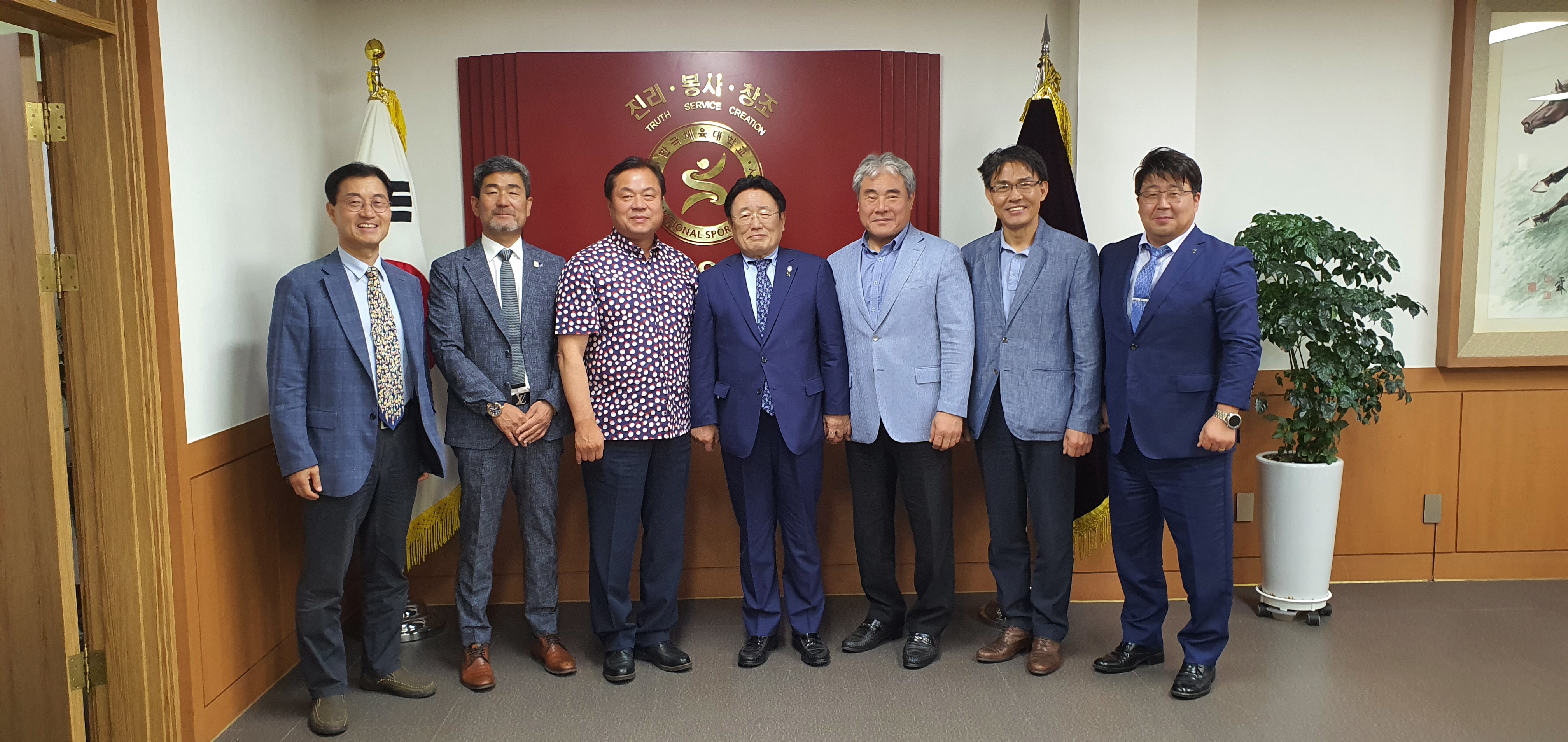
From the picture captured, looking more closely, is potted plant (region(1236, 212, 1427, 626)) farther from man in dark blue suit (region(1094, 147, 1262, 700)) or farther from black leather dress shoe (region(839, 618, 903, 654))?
black leather dress shoe (region(839, 618, 903, 654))

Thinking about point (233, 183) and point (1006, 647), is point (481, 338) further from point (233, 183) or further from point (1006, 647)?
point (1006, 647)

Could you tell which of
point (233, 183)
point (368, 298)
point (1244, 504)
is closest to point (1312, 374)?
point (1244, 504)

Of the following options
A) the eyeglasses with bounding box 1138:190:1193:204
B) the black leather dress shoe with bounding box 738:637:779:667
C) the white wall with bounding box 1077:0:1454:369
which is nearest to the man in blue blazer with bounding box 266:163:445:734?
the black leather dress shoe with bounding box 738:637:779:667

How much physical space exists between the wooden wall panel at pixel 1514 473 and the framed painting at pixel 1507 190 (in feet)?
0.65

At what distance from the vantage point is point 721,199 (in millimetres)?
3912

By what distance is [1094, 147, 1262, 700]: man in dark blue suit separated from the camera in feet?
9.12

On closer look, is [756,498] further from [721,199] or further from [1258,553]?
[1258,553]

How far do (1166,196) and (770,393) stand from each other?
140cm

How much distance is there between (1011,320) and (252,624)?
2668 mm

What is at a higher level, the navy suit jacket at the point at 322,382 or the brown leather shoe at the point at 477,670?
the navy suit jacket at the point at 322,382

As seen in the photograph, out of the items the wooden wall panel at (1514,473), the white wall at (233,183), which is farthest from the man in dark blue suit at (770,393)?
the wooden wall panel at (1514,473)

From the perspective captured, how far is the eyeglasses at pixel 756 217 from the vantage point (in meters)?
2.99

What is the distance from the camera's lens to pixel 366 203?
2.79 metres

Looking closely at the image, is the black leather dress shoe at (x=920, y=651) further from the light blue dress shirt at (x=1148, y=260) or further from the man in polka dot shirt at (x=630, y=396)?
the light blue dress shirt at (x=1148, y=260)
